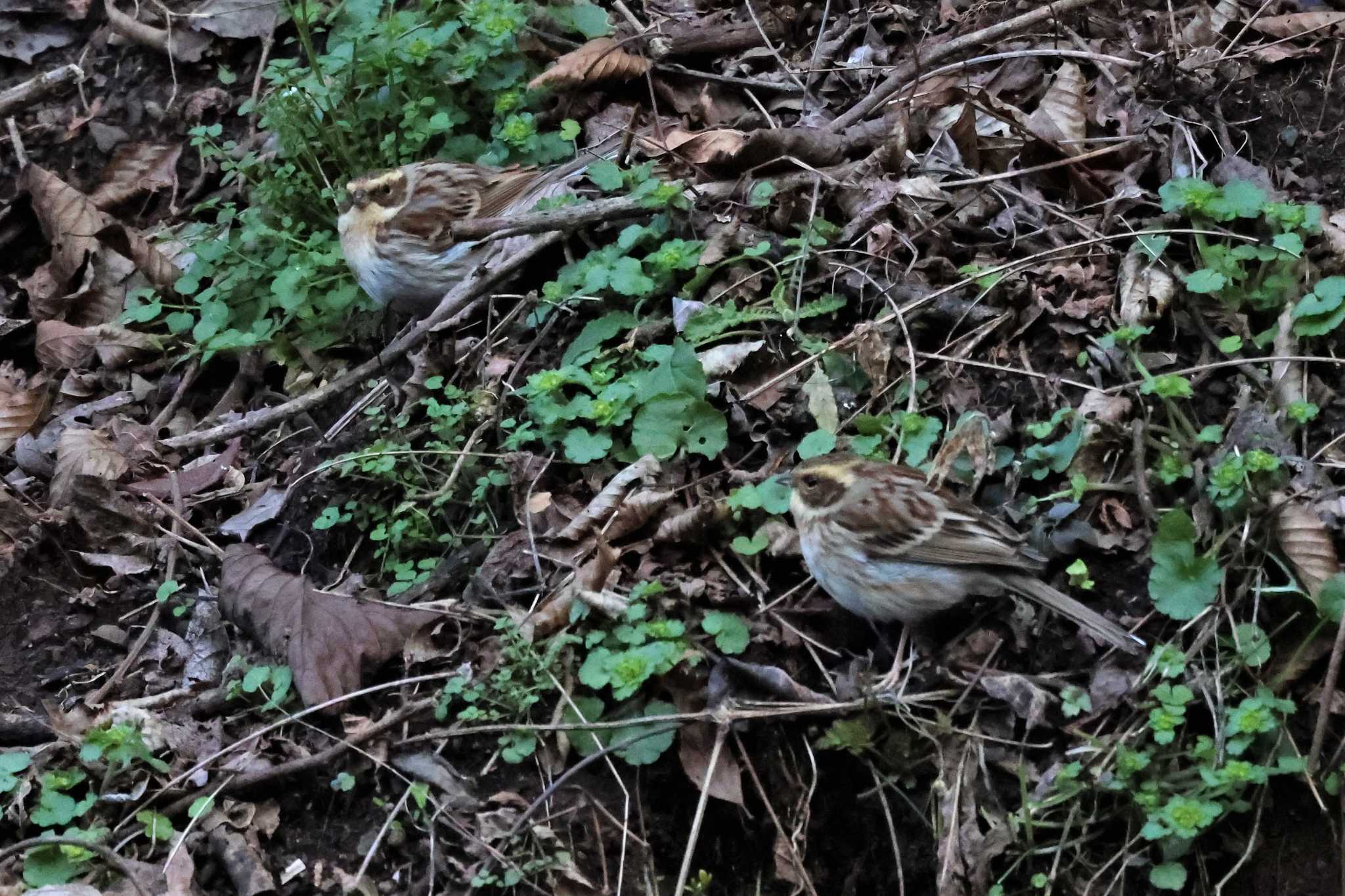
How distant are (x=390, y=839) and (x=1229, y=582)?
2.77 metres

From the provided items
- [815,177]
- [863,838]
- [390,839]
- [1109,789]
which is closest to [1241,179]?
[815,177]

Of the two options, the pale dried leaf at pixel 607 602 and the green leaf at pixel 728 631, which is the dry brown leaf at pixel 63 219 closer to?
the pale dried leaf at pixel 607 602

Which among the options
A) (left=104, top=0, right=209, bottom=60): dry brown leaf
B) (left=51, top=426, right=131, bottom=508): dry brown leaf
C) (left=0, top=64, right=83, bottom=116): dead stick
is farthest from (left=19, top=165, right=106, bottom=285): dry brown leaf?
(left=51, top=426, right=131, bottom=508): dry brown leaf

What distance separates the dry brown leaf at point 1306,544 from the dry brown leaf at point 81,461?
475cm

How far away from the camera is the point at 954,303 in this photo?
199 inches

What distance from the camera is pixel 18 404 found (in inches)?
264

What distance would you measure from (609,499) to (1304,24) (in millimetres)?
3798

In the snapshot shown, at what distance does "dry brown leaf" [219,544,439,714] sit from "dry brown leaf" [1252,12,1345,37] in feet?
14.6

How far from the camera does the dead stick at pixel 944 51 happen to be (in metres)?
Answer: 6.09

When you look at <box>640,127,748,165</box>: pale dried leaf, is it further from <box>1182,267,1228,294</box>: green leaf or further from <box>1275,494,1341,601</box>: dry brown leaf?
<box>1275,494,1341,601</box>: dry brown leaf

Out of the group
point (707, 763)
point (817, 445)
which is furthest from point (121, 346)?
point (707, 763)

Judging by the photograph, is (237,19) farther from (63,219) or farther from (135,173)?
(63,219)

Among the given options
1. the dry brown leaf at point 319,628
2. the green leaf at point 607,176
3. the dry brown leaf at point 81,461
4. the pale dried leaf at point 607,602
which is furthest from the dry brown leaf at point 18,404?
the pale dried leaf at point 607,602

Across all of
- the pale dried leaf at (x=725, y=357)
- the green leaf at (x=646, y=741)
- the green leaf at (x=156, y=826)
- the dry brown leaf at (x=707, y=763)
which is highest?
the pale dried leaf at (x=725, y=357)
